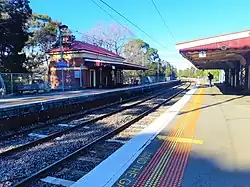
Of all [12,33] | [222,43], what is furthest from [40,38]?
[222,43]

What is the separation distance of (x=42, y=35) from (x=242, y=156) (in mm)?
39052

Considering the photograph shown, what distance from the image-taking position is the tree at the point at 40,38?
3897cm

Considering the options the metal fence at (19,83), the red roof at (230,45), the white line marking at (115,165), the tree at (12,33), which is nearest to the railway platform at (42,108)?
the white line marking at (115,165)

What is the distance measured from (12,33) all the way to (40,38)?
39.4 feet

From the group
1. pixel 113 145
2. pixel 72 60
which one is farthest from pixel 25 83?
pixel 113 145

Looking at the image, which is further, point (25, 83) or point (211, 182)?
point (25, 83)

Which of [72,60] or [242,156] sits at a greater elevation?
[72,60]

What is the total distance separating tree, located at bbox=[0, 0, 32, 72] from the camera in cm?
2712

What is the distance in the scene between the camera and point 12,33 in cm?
2745

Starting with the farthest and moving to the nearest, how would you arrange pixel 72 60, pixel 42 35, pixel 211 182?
pixel 42 35 < pixel 72 60 < pixel 211 182

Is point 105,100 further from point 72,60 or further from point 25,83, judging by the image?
point 72,60

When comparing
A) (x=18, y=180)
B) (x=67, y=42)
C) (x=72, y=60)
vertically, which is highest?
(x=67, y=42)

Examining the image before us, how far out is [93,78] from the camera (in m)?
32.1

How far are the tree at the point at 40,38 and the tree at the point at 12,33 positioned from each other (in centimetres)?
900
